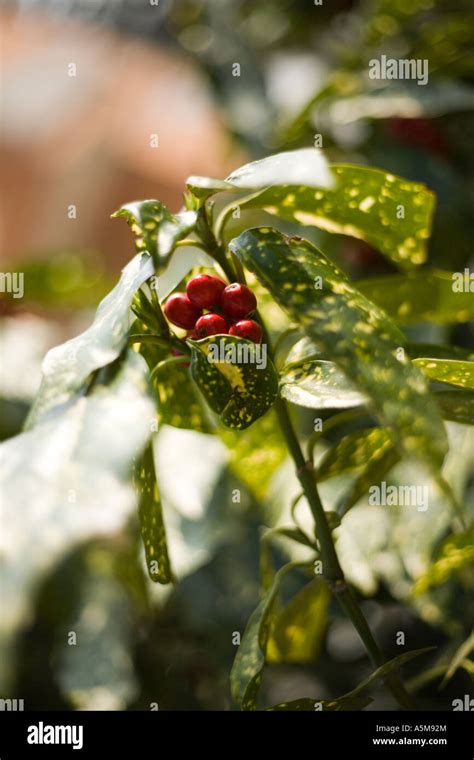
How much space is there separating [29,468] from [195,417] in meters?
0.15

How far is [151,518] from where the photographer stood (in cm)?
48

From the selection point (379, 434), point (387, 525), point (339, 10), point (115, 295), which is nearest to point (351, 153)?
point (339, 10)

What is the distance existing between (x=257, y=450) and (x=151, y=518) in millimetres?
176

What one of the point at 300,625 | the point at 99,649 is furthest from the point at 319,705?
the point at 99,649

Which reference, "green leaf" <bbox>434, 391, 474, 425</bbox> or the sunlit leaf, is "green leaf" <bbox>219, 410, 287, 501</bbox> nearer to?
Result: "green leaf" <bbox>434, 391, 474, 425</bbox>

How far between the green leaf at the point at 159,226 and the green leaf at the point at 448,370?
16 centimetres

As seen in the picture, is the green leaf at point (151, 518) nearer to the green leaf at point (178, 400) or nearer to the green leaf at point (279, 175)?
the green leaf at point (178, 400)

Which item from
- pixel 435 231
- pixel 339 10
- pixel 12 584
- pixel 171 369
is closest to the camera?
pixel 171 369

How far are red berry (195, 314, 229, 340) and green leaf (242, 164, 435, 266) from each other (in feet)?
0.33

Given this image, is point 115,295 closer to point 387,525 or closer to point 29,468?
point 29,468

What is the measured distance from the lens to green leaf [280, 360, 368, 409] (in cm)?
43

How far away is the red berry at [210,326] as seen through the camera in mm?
442

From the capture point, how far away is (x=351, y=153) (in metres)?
1.14

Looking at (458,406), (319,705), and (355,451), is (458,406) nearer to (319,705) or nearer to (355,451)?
(355,451)
